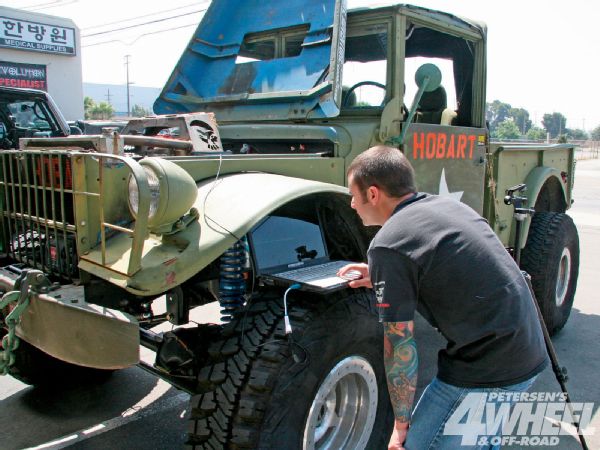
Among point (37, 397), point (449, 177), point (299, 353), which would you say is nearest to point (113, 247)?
point (299, 353)

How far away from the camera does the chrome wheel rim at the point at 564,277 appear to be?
210 inches

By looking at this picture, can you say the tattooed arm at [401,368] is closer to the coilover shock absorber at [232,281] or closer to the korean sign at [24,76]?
the coilover shock absorber at [232,281]

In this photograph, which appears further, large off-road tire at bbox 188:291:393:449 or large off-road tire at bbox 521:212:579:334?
large off-road tire at bbox 521:212:579:334

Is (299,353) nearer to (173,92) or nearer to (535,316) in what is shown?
(535,316)

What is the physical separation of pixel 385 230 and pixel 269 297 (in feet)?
2.62

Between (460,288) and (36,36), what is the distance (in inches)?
958

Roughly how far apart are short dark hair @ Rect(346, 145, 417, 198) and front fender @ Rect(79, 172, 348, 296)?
1.66 ft

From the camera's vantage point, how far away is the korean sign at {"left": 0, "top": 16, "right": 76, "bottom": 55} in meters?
21.9

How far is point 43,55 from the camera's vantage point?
74.9ft

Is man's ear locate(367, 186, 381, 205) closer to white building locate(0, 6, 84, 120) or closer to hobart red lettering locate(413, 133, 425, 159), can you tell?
hobart red lettering locate(413, 133, 425, 159)

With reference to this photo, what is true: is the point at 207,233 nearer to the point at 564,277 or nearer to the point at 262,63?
the point at 262,63

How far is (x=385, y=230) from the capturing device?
6.52 ft

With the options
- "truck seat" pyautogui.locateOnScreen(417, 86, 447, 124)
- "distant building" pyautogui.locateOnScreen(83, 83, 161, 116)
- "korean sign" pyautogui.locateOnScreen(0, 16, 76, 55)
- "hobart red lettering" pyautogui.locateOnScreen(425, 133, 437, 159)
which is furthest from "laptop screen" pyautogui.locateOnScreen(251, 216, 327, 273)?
"distant building" pyautogui.locateOnScreen(83, 83, 161, 116)

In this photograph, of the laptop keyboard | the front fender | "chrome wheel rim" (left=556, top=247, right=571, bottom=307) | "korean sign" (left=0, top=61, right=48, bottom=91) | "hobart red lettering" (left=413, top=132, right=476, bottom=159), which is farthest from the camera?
"korean sign" (left=0, top=61, right=48, bottom=91)
